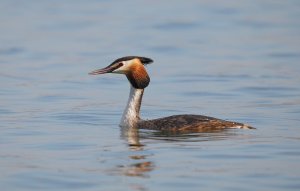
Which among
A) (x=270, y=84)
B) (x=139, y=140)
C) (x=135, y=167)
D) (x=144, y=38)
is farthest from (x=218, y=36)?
(x=135, y=167)

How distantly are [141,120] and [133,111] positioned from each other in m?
0.18

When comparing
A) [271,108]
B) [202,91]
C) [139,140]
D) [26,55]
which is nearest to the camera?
[139,140]

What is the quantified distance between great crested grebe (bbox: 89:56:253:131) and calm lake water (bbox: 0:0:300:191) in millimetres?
230

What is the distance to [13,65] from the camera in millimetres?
25078

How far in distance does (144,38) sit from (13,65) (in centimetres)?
650

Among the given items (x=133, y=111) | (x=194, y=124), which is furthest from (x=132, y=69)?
(x=194, y=124)

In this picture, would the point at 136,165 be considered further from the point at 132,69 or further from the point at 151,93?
the point at 151,93

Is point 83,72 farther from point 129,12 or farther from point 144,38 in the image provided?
point 129,12

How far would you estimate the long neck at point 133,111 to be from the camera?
53.4 feet

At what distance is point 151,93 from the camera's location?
20.7 m

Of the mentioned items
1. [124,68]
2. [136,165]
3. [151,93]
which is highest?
[124,68]

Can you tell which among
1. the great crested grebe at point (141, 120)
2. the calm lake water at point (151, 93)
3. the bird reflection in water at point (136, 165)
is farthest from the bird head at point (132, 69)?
the bird reflection in water at point (136, 165)

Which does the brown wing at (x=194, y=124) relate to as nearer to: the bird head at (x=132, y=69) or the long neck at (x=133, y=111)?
the long neck at (x=133, y=111)

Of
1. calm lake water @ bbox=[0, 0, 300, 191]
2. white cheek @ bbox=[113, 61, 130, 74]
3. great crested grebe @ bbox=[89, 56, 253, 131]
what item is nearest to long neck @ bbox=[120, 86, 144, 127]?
great crested grebe @ bbox=[89, 56, 253, 131]
